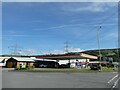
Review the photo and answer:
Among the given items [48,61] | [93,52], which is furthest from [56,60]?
[93,52]

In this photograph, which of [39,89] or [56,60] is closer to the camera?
[39,89]

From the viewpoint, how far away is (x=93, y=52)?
144m

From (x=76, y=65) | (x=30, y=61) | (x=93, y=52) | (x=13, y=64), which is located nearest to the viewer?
(x=76, y=65)

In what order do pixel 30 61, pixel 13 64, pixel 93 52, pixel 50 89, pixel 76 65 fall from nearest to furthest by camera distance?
pixel 50 89 → pixel 76 65 → pixel 13 64 → pixel 30 61 → pixel 93 52

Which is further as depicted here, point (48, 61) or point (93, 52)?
point (93, 52)

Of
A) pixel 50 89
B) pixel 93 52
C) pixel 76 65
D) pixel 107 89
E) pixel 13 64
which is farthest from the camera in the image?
pixel 93 52

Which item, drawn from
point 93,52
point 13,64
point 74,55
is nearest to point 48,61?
point 13,64

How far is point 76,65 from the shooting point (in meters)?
77.6

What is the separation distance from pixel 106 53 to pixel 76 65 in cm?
7071

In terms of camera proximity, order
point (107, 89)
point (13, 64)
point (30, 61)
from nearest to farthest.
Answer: point (107, 89), point (13, 64), point (30, 61)

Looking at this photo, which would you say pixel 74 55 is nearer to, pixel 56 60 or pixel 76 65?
pixel 76 65

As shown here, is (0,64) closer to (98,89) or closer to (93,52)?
(93,52)

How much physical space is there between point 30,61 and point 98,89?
268ft

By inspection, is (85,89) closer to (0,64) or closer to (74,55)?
(74,55)
